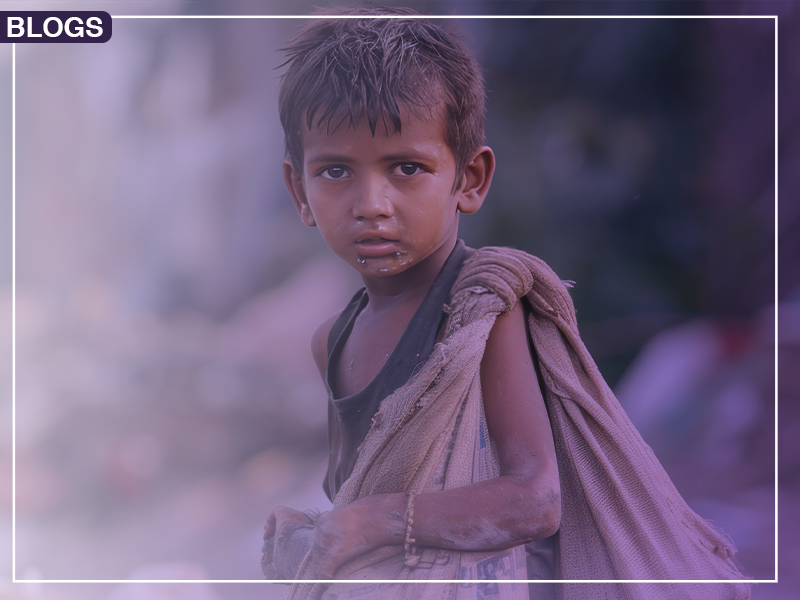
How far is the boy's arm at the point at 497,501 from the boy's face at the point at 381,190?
0.77 ft

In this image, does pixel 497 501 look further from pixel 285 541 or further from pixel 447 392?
pixel 285 541

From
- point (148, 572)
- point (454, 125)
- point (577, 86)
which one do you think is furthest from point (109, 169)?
point (577, 86)

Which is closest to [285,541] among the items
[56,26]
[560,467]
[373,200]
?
[560,467]

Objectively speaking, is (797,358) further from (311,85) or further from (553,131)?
→ (311,85)

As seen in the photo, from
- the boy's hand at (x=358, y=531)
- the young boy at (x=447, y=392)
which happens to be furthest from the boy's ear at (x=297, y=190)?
the boy's hand at (x=358, y=531)

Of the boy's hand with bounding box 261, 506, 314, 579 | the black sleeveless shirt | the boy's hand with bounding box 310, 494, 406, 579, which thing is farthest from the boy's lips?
the boy's hand with bounding box 261, 506, 314, 579

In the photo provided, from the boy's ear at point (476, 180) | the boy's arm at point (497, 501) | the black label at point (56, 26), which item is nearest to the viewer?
the boy's arm at point (497, 501)

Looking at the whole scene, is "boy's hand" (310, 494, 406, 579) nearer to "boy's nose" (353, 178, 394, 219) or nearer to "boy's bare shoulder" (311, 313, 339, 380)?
"boy's bare shoulder" (311, 313, 339, 380)

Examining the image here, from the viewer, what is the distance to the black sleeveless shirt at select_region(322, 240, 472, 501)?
116 cm

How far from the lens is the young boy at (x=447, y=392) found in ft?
3.59

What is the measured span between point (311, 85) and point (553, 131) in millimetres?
513

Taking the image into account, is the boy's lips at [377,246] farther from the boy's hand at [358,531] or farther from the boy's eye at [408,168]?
the boy's hand at [358,531]

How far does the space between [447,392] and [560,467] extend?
11.2 inches

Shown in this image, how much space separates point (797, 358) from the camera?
1.32 meters
